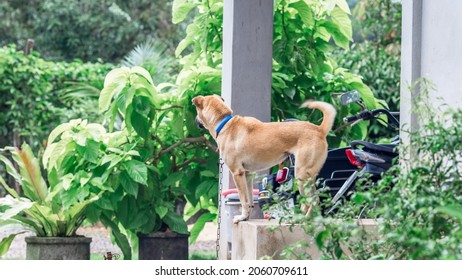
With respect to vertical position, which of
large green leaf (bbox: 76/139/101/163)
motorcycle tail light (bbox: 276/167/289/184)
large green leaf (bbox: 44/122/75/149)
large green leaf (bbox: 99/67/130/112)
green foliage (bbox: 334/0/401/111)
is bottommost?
motorcycle tail light (bbox: 276/167/289/184)

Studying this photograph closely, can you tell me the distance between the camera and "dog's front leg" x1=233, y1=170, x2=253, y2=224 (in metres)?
5.46

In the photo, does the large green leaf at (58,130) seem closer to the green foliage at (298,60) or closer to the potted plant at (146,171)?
the potted plant at (146,171)

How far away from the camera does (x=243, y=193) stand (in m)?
5.49

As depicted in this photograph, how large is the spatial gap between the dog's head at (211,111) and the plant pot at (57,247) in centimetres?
285

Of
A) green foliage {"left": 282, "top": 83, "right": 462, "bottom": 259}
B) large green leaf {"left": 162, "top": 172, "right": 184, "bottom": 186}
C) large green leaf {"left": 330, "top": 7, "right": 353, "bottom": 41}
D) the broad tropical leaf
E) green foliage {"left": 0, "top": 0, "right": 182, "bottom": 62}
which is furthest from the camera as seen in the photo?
green foliage {"left": 0, "top": 0, "right": 182, "bottom": 62}

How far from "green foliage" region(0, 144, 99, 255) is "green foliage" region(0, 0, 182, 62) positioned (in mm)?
10407

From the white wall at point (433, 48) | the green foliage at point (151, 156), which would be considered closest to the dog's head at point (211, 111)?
the white wall at point (433, 48)

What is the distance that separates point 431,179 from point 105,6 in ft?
51.8

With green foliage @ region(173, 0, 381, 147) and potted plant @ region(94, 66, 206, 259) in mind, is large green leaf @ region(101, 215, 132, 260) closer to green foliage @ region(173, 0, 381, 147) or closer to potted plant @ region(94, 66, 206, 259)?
potted plant @ region(94, 66, 206, 259)

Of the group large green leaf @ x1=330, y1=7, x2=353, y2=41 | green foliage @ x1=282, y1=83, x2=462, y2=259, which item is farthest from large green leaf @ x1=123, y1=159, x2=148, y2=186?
green foliage @ x1=282, y1=83, x2=462, y2=259

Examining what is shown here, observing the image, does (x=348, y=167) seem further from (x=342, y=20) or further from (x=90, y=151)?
(x=90, y=151)

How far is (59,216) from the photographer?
26.8 feet

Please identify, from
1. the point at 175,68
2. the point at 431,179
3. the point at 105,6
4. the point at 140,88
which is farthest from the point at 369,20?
the point at 431,179

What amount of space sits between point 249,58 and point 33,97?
22.8ft
